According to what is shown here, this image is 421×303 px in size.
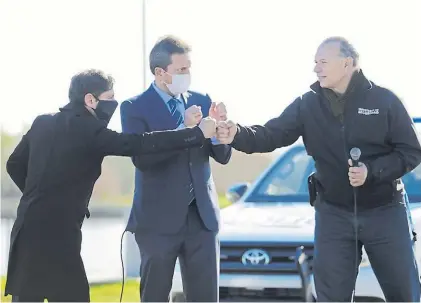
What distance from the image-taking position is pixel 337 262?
4.81m

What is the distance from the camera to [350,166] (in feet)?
15.3

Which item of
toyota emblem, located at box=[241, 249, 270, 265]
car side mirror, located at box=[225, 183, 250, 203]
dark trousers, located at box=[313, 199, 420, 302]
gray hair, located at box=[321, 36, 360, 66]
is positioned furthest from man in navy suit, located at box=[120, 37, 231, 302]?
car side mirror, located at box=[225, 183, 250, 203]

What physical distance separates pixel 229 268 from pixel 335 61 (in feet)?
6.48

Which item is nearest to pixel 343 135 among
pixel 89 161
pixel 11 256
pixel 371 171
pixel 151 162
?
pixel 371 171

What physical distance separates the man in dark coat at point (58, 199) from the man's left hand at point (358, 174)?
1253mm

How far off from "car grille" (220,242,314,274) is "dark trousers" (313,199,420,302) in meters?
1.08

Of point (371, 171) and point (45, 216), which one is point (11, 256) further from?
point (371, 171)

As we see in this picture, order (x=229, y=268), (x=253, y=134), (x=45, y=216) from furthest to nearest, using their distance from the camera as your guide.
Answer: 1. (x=229, y=268)
2. (x=253, y=134)
3. (x=45, y=216)

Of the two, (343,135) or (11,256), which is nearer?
(11,256)

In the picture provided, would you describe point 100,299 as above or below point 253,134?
below

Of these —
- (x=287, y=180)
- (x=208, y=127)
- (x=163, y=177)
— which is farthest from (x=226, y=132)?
(x=287, y=180)

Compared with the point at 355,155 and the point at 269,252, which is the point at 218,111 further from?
the point at 269,252

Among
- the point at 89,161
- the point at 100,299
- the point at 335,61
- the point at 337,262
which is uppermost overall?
the point at 335,61

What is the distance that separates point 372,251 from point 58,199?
1836 mm
